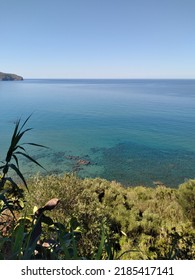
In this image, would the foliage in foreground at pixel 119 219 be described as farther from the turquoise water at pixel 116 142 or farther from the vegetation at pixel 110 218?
the turquoise water at pixel 116 142

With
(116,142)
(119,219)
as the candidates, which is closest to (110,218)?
(119,219)

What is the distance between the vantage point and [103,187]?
16.6 m

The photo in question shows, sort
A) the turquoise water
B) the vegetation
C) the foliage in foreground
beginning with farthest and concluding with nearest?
the turquoise water
the foliage in foreground
the vegetation

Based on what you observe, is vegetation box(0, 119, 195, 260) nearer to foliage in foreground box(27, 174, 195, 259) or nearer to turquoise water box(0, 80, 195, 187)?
foliage in foreground box(27, 174, 195, 259)

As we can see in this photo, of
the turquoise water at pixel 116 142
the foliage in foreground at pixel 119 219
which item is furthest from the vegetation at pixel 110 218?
the turquoise water at pixel 116 142

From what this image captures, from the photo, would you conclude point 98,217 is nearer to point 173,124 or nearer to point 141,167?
point 141,167

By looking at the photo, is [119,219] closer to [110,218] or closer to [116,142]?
[110,218]

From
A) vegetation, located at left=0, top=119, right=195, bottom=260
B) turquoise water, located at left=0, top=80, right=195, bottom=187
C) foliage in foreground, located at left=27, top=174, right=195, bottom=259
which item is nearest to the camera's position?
vegetation, located at left=0, top=119, right=195, bottom=260

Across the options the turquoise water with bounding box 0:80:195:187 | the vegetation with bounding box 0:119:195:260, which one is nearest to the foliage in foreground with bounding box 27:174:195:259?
the vegetation with bounding box 0:119:195:260

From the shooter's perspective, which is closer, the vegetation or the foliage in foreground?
the vegetation

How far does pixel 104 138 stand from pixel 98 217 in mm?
32949

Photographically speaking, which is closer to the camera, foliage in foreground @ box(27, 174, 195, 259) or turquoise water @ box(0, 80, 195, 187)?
foliage in foreground @ box(27, 174, 195, 259)
